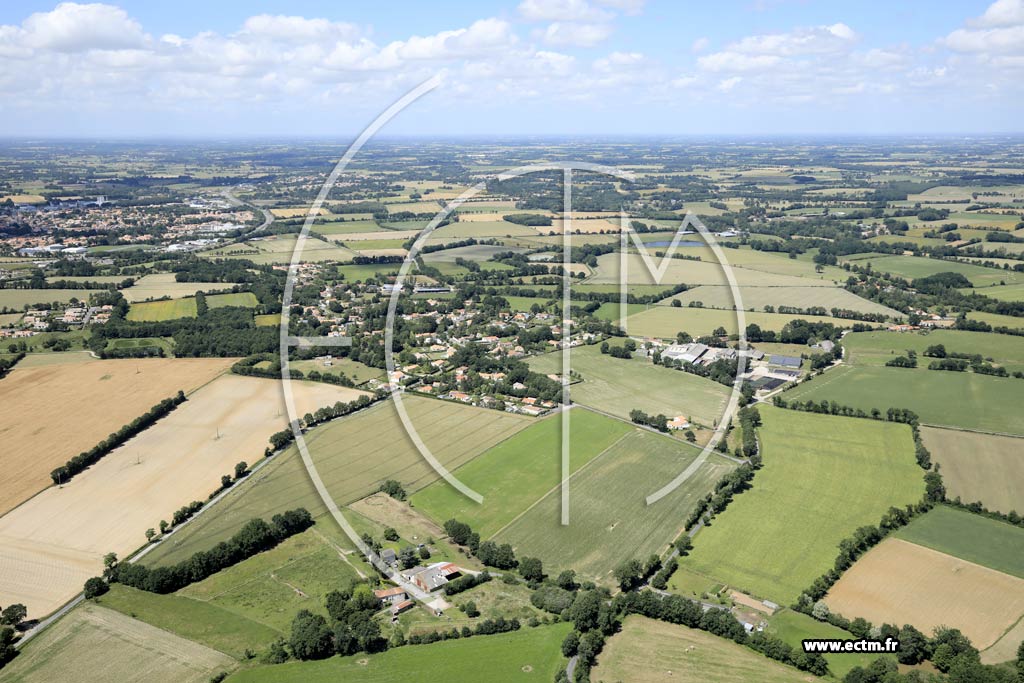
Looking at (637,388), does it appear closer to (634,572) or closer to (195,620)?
(634,572)

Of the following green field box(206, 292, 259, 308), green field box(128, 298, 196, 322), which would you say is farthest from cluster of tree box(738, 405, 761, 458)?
green field box(128, 298, 196, 322)

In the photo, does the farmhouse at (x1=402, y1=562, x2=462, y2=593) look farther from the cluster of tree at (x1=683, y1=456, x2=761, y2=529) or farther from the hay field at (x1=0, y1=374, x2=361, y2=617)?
the hay field at (x1=0, y1=374, x2=361, y2=617)

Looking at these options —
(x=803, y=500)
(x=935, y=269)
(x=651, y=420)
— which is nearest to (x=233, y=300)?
(x=651, y=420)

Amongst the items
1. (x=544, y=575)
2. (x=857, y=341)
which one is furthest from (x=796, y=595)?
(x=857, y=341)

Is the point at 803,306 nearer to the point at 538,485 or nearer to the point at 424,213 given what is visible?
the point at 538,485

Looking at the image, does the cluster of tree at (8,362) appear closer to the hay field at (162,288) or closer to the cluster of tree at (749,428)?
the hay field at (162,288)
